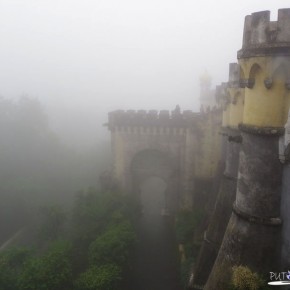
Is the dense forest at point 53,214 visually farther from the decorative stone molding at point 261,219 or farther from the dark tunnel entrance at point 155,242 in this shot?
the decorative stone molding at point 261,219

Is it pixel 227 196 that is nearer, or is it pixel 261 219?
pixel 261 219

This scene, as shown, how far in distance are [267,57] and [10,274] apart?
1392 cm

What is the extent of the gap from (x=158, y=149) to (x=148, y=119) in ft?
7.33

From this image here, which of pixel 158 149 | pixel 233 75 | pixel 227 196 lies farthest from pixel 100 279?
pixel 158 149

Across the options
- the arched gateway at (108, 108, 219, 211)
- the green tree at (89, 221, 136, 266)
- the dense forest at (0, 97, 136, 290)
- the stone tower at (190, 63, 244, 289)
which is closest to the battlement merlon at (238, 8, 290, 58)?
the stone tower at (190, 63, 244, 289)

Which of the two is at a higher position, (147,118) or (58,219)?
Result: (147,118)

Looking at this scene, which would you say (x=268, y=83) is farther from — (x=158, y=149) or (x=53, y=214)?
(x=158, y=149)

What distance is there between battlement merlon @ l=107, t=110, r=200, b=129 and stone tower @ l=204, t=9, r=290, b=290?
1768cm

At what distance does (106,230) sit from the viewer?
2000cm

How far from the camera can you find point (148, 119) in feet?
82.8

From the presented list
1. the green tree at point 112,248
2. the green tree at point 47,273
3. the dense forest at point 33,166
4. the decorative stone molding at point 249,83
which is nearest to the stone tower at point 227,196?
the decorative stone molding at point 249,83

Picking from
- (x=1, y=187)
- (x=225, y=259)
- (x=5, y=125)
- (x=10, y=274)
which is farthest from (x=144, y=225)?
(x=225, y=259)

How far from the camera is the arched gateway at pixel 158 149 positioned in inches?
980

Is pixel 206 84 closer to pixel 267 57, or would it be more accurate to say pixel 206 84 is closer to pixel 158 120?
pixel 158 120
